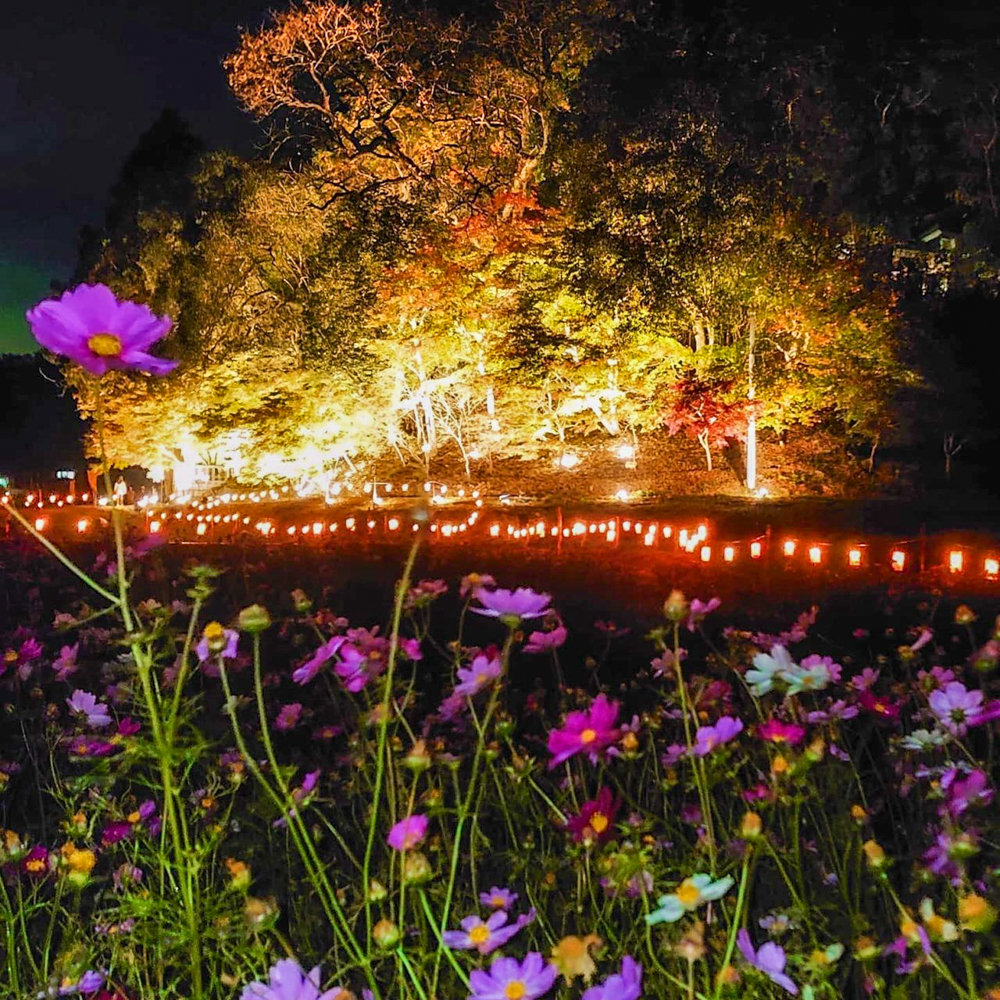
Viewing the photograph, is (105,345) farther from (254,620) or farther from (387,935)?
(387,935)

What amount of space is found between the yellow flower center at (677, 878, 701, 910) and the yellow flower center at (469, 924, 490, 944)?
0.65 ft

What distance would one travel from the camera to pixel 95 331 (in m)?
1.03

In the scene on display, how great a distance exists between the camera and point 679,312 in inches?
496

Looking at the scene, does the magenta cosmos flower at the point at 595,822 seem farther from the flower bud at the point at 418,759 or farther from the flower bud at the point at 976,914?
the flower bud at the point at 976,914

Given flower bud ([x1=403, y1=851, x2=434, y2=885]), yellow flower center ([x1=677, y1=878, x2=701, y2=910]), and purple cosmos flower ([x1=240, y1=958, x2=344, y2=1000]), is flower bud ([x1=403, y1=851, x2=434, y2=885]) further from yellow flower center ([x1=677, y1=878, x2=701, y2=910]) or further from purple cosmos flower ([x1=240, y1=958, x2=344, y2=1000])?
yellow flower center ([x1=677, y1=878, x2=701, y2=910])

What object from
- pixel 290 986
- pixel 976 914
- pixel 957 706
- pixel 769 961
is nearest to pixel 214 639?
pixel 290 986

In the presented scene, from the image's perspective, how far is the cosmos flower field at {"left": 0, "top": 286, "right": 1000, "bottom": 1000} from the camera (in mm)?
981

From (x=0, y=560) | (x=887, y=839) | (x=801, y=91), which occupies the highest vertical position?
(x=801, y=91)

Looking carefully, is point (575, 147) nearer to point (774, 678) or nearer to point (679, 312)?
point (679, 312)

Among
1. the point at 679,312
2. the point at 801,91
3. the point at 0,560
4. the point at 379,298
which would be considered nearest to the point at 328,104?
the point at 379,298

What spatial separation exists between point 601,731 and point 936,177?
19.8 m

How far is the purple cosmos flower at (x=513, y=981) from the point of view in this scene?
81 cm

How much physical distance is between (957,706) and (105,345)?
1.10 meters

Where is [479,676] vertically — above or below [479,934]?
above
